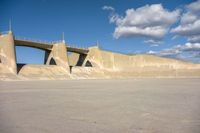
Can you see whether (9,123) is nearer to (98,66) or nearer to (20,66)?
(20,66)

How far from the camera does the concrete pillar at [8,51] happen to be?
142ft

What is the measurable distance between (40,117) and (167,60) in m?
72.4

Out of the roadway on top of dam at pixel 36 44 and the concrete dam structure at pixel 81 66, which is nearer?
the concrete dam structure at pixel 81 66

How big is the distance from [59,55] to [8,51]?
15.2 metres

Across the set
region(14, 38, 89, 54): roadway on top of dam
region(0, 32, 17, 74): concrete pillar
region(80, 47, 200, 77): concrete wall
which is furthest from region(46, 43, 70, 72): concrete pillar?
region(0, 32, 17, 74): concrete pillar

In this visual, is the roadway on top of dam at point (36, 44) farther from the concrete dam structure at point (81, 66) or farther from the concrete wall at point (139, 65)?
the concrete wall at point (139, 65)

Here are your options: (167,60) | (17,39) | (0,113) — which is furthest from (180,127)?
(167,60)

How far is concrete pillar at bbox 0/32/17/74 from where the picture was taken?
43.4 meters

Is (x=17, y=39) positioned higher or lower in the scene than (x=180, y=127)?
higher

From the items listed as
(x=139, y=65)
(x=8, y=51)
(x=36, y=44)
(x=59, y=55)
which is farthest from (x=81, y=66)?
(x=8, y=51)

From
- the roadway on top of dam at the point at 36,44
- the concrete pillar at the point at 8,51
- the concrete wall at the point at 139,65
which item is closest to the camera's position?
the concrete pillar at the point at 8,51

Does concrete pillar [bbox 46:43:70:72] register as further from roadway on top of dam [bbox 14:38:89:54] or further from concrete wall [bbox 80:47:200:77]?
concrete wall [bbox 80:47:200:77]

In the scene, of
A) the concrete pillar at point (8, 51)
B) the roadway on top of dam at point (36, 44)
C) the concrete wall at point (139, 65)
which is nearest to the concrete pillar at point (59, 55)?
the roadway on top of dam at point (36, 44)

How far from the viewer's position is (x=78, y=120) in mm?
6129
